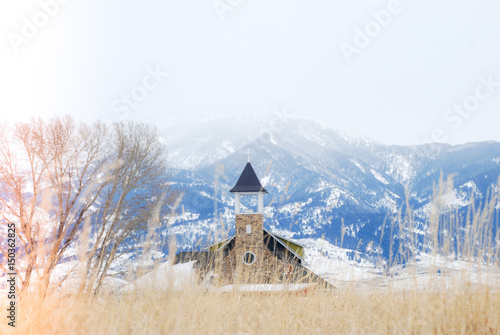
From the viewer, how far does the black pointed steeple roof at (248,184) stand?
2544 centimetres

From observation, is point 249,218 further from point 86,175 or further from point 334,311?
point 334,311

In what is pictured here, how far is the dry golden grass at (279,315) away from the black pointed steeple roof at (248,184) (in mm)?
20249

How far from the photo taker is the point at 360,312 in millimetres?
4281

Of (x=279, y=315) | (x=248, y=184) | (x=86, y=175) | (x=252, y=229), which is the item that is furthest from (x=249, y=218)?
(x=279, y=315)

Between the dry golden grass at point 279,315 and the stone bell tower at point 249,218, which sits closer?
the dry golden grass at point 279,315

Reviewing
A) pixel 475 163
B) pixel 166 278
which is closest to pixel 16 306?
pixel 166 278

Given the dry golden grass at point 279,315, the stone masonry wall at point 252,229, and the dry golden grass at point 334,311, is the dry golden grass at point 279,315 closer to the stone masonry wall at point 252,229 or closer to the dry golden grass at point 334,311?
the dry golden grass at point 334,311

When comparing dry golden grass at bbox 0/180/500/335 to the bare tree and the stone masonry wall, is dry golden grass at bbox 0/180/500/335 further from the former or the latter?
the stone masonry wall

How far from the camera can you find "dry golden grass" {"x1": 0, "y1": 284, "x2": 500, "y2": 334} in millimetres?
3414

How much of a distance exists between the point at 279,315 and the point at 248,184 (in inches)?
860

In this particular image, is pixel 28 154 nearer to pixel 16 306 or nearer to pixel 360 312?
pixel 16 306

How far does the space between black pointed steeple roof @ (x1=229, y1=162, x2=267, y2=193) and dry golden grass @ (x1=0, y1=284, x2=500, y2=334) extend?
2025 centimetres

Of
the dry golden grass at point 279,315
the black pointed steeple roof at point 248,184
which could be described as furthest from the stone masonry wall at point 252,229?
the dry golden grass at point 279,315

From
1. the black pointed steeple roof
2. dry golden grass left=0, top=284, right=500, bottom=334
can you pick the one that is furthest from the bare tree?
dry golden grass left=0, top=284, right=500, bottom=334
